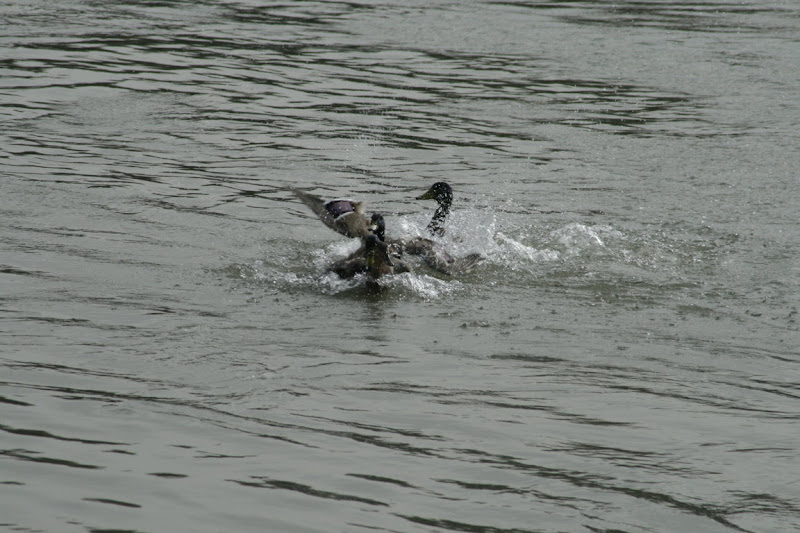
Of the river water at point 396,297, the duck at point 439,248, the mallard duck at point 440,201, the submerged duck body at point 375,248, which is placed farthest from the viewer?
the mallard duck at point 440,201

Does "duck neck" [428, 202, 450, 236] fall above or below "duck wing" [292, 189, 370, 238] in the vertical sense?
below

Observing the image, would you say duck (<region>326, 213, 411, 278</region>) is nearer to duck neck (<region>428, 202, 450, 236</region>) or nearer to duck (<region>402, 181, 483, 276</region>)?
duck (<region>402, 181, 483, 276</region>)

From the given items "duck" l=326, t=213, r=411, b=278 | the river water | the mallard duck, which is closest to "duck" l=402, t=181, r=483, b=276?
the mallard duck

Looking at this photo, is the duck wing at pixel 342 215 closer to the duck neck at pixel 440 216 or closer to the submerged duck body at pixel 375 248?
the submerged duck body at pixel 375 248

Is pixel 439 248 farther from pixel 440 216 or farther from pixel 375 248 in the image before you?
pixel 375 248

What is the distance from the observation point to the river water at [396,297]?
536cm

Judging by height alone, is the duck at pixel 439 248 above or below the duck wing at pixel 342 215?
below

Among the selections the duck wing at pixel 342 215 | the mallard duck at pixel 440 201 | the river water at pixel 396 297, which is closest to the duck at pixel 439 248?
the mallard duck at pixel 440 201

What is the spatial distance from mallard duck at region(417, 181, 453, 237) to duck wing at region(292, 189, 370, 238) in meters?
1.10

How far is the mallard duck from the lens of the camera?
413 inches

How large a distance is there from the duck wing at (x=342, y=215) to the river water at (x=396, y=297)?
35cm

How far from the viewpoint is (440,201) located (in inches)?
417

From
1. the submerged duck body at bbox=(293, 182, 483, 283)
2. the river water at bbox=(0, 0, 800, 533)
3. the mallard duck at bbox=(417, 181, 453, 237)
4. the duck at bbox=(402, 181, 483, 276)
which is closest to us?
the river water at bbox=(0, 0, 800, 533)

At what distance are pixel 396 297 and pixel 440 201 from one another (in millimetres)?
2294
